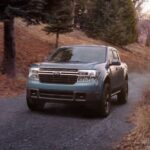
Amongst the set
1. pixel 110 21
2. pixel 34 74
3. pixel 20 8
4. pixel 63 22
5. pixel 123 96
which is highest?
pixel 20 8

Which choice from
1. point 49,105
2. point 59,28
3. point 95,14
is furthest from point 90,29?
point 49,105

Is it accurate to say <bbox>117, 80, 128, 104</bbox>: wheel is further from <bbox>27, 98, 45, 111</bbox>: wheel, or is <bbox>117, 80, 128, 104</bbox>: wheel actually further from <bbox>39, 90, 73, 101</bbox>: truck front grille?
<bbox>39, 90, 73, 101</bbox>: truck front grille

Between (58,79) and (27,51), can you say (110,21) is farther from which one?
(58,79)

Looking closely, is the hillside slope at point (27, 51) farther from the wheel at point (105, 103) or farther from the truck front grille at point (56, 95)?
the wheel at point (105, 103)

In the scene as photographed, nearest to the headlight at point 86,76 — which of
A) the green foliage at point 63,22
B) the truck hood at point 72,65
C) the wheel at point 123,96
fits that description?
the truck hood at point 72,65

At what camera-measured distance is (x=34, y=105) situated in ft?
41.9

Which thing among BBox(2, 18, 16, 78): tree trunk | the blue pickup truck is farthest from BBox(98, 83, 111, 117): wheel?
BBox(2, 18, 16, 78): tree trunk

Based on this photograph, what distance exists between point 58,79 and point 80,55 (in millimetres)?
1531

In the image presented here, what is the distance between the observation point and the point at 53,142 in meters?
9.14

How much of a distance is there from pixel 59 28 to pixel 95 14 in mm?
17653

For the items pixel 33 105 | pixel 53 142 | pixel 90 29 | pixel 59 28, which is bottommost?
pixel 90 29

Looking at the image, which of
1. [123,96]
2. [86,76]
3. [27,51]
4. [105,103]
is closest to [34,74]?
[86,76]

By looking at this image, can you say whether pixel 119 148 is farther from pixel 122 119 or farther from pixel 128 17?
pixel 128 17

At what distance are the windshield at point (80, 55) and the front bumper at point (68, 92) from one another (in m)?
1.19
